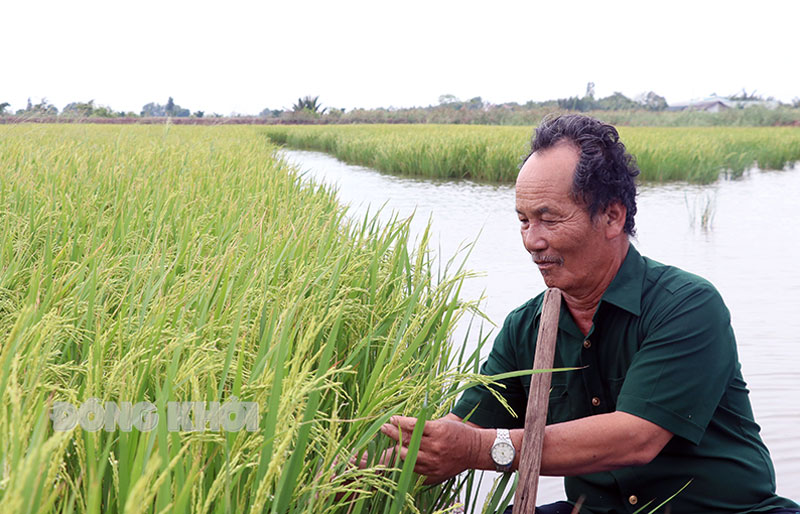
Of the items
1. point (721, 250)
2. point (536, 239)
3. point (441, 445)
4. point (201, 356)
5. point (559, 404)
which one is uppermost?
point (536, 239)

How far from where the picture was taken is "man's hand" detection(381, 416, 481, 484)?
1.38 meters

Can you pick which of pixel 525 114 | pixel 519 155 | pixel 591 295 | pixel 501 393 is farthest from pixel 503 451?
pixel 525 114

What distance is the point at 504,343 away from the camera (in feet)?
6.43

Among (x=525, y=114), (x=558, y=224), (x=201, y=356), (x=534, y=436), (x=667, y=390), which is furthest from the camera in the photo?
(x=525, y=114)

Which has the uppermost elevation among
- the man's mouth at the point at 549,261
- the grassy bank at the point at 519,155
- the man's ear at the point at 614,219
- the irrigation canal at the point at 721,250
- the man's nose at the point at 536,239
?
the man's ear at the point at 614,219

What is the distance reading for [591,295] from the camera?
1.81 m

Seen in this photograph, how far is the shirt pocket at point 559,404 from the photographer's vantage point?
188cm

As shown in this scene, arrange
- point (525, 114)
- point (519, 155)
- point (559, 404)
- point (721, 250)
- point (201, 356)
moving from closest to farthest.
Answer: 1. point (201, 356)
2. point (559, 404)
3. point (721, 250)
4. point (519, 155)
5. point (525, 114)

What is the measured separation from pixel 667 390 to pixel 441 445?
1.67 feet

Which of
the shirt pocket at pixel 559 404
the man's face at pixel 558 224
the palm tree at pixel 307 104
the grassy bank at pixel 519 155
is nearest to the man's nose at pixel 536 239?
the man's face at pixel 558 224

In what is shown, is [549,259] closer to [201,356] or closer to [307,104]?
[201,356]

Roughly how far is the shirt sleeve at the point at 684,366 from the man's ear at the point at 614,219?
0.20 m

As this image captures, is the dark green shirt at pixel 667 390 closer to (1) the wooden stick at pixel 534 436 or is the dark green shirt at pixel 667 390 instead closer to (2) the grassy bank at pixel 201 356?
(1) the wooden stick at pixel 534 436

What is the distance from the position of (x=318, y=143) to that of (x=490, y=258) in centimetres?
2076
